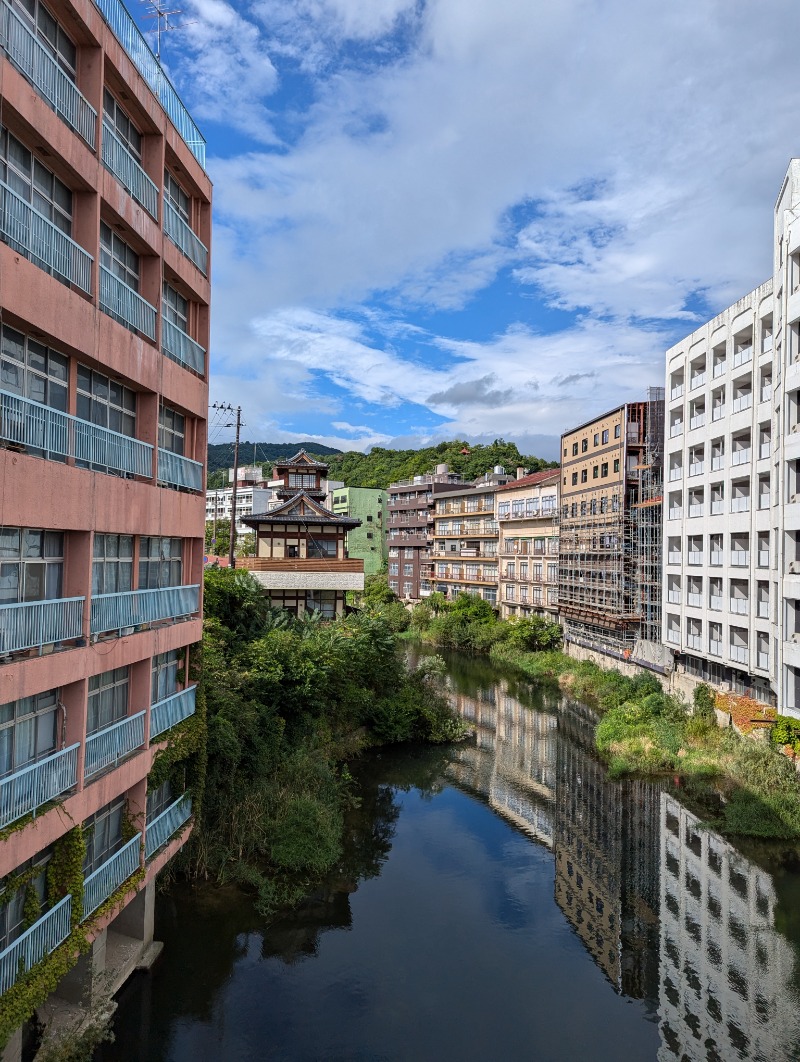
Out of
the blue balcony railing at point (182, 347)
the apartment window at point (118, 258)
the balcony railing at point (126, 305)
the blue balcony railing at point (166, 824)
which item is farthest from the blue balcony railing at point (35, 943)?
the apartment window at point (118, 258)

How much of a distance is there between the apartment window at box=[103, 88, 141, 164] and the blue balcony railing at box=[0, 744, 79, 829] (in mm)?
10650

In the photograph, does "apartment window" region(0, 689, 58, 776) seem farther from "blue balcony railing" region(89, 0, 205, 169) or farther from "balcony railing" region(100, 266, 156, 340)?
"blue balcony railing" region(89, 0, 205, 169)

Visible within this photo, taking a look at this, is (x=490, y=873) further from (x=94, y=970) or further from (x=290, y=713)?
(x=94, y=970)

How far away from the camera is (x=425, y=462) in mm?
99188

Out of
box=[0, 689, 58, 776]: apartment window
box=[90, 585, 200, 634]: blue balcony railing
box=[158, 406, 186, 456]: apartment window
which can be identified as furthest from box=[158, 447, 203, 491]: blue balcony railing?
box=[0, 689, 58, 776]: apartment window

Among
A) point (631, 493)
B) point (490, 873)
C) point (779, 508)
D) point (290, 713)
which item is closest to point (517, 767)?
point (490, 873)

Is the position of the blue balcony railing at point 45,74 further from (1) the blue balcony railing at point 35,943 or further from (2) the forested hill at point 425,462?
(2) the forested hill at point 425,462

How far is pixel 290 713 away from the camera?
2398cm

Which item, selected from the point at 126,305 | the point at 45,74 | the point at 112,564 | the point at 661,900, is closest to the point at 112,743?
the point at 112,564

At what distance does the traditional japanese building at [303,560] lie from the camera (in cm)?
3503

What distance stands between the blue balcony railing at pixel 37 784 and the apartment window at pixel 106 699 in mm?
1168

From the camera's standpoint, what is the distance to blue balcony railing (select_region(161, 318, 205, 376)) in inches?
566

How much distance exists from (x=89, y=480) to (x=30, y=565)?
1.63 m

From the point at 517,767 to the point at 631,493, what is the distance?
67.9ft
